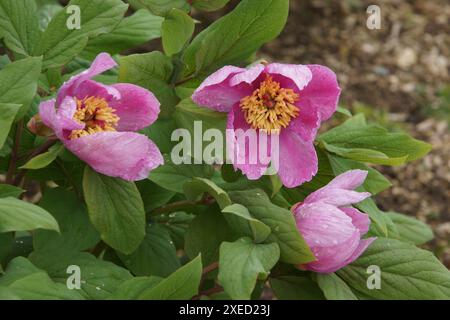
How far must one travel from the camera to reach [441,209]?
2.32 m

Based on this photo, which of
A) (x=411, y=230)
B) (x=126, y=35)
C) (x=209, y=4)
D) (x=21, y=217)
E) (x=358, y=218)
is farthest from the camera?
(x=411, y=230)

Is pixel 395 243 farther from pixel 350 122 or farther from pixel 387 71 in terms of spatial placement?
pixel 387 71

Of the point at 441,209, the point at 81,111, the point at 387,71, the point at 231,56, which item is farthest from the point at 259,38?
the point at 387,71

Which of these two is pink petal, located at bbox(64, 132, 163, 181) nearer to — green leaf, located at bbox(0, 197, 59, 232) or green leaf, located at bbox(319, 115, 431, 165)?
green leaf, located at bbox(0, 197, 59, 232)

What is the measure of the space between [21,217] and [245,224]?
0.26 m

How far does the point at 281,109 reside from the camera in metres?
0.98

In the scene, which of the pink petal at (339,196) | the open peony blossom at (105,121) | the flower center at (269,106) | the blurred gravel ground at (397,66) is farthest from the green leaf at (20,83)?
the blurred gravel ground at (397,66)

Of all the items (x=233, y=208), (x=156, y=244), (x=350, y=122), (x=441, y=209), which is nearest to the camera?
(x=233, y=208)

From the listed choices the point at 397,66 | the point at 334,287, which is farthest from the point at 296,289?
the point at 397,66

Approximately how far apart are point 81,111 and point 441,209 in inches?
62.9

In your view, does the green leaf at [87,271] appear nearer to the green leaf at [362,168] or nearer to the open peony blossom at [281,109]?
the open peony blossom at [281,109]

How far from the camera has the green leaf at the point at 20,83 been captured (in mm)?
923

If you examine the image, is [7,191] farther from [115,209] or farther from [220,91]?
[220,91]

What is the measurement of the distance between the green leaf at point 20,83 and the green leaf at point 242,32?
203 millimetres
